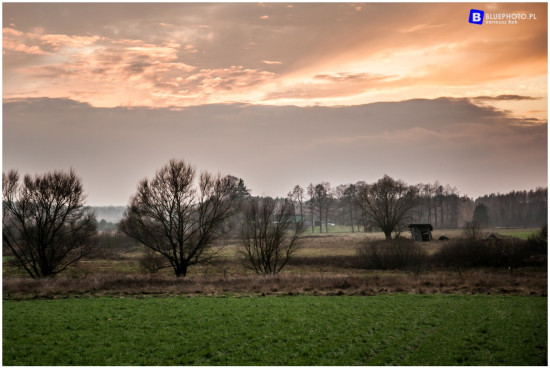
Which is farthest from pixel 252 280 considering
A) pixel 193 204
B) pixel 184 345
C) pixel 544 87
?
pixel 544 87

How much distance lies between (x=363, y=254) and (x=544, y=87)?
3038 cm

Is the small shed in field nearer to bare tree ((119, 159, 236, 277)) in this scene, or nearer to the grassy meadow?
the grassy meadow

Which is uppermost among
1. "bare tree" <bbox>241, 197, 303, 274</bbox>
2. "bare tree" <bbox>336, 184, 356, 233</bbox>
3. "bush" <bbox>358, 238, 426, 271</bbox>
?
"bare tree" <bbox>336, 184, 356, 233</bbox>

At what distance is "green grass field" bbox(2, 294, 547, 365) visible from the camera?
14.1 metres

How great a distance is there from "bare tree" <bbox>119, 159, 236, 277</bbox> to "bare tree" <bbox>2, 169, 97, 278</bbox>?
18.9ft

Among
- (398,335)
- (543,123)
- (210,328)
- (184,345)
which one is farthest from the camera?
(543,123)

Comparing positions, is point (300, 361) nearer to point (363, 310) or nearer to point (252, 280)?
point (363, 310)

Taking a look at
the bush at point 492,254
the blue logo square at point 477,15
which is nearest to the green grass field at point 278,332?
the blue logo square at point 477,15

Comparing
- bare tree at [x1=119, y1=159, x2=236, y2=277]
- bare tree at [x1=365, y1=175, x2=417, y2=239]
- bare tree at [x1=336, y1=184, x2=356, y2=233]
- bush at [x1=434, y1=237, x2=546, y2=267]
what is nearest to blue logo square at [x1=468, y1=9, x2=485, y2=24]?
bare tree at [x1=119, y1=159, x2=236, y2=277]

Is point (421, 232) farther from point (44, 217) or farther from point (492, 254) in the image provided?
point (44, 217)

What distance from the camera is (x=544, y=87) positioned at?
21.7 m

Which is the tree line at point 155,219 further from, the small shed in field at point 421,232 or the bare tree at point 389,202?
the small shed in field at point 421,232

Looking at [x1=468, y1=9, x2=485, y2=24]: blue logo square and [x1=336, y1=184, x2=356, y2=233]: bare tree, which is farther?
[x1=336, y1=184, x2=356, y2=233]: bare tree

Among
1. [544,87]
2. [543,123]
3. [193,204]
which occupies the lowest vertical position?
[193,204]
